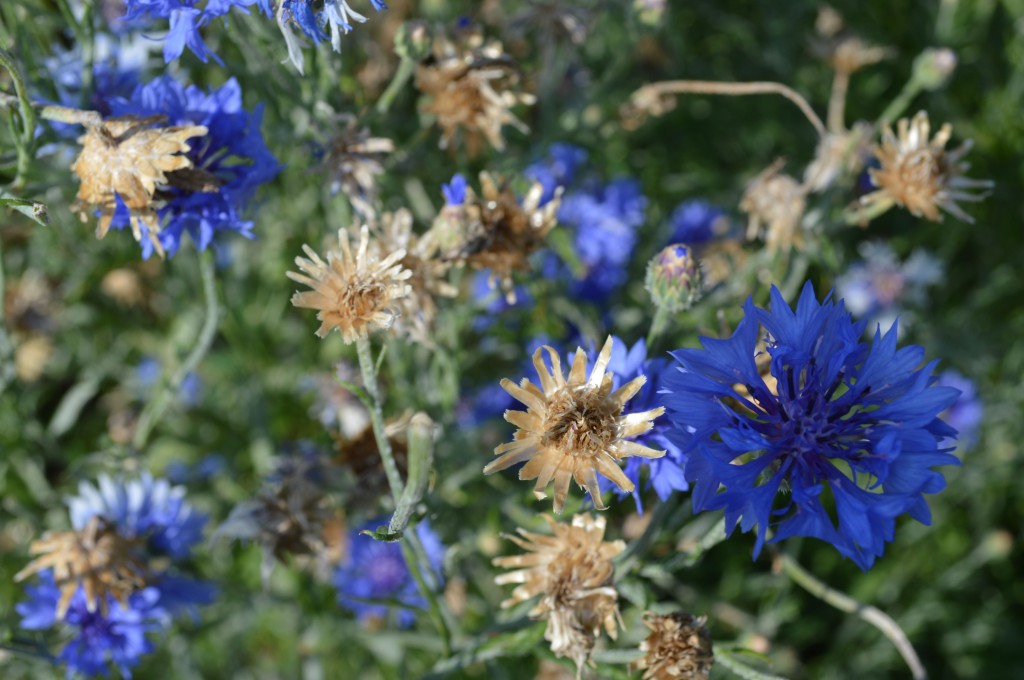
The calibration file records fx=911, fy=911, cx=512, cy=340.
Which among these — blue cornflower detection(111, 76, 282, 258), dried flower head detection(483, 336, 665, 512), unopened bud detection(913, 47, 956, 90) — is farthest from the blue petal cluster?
unopened bud detection(913, 47, 956, 90)

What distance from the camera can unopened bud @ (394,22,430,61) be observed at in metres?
1.39

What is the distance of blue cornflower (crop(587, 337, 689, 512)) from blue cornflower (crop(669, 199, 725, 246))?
90 centimetres

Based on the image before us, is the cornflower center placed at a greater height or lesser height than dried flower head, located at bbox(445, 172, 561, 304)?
lesser

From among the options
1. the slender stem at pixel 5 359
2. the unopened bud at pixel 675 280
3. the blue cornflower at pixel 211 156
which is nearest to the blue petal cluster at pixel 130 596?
the slender stem at pixel 5 359

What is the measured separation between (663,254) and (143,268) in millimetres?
1657

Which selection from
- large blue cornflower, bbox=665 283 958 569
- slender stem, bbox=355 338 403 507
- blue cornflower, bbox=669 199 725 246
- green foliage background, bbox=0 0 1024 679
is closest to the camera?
large blue cornflower, bbox=665 283 958 569

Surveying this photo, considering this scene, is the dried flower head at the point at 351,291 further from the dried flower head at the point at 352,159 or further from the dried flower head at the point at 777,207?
the dried flower head at the point at 777,207

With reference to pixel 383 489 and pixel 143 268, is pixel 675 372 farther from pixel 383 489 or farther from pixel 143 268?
pixel 143 268

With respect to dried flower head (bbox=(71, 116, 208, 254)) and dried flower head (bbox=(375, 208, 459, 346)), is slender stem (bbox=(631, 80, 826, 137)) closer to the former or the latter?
dried flower head (bbox=(375, 208, 459, 346))

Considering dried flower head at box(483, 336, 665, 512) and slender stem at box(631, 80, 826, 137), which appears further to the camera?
slender stem at box(631, 80, 826, 137)

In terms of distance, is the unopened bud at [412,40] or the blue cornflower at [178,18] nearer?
the blue cornflower at [178,18]

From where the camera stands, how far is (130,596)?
1495 millimetres

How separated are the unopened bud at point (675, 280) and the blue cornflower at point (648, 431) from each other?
74 millimetres

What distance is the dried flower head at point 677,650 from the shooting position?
3.81 ft
